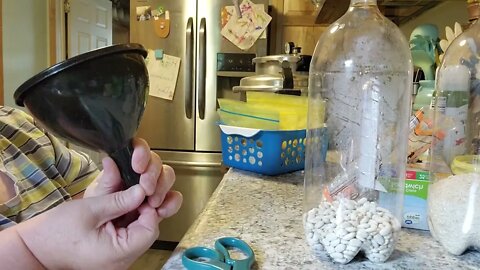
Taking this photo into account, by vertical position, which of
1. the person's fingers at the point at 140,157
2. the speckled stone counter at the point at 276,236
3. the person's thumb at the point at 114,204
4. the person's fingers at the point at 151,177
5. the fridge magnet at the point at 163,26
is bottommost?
the speckled stone counter at the point at 276,236

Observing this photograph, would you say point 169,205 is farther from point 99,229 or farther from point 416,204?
point 416,204

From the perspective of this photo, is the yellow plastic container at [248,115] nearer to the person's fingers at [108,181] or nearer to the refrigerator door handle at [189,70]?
the person's fingers at [108,181]

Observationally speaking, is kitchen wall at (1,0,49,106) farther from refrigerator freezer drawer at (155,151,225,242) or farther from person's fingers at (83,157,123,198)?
person's fingers at (83,157,123,198)

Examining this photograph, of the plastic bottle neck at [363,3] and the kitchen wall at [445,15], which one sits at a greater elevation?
the kitchen wall at [445,15]

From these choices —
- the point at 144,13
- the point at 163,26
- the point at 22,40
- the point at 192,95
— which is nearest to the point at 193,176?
the point at 192,95

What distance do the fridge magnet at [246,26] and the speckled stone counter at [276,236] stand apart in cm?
181

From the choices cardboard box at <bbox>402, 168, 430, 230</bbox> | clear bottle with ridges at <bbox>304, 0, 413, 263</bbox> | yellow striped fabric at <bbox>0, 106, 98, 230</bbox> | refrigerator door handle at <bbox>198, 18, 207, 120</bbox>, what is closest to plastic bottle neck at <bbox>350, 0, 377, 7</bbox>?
clear bottle with ridges at <bbox>304, 0, 413, 263</bbox>

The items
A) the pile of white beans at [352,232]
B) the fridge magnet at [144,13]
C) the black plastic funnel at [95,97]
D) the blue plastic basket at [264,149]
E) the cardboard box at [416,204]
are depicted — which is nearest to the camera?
the black plastic funnel at [95,97]

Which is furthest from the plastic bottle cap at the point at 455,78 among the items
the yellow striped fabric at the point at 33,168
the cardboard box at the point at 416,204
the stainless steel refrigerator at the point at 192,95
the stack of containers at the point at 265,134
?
the stainless steel refrigerator at the point at 192,95

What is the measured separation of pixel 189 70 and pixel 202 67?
80 millimetres

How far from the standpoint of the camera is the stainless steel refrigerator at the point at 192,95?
2.57m

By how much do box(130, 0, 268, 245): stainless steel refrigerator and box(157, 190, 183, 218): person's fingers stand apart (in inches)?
77.8

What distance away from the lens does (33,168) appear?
0.77m

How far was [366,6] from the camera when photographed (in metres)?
0.69
